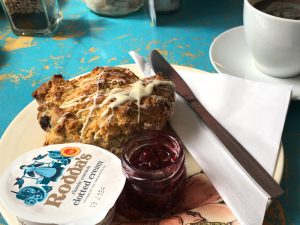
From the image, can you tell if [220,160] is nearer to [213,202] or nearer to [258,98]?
[213,202]

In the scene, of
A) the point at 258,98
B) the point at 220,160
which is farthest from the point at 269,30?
the point at 220,160

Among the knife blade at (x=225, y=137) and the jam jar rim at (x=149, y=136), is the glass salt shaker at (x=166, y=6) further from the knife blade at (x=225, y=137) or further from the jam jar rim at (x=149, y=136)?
the jam jar rim at (x=149, y=136)

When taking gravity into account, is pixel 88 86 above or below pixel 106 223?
above

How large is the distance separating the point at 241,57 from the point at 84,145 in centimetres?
57

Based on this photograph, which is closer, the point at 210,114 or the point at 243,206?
the point at 243,206

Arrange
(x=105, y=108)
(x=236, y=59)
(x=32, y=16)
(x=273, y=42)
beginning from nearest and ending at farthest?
(x=105, y=108) → (x=273, y=42) → (x=236, y=59) → (x=32, y=16)

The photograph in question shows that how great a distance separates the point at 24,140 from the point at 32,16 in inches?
24.2

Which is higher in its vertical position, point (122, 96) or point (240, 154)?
point (122, 96)

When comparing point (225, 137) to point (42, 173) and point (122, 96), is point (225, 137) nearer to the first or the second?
point (122, 96)

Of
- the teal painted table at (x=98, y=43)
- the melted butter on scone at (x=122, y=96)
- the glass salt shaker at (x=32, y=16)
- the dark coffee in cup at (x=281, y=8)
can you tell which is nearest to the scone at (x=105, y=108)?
the melted butter on scone at (x=122, y=96)

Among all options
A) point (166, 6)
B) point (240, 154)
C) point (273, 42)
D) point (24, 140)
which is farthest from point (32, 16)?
point (240, 154)

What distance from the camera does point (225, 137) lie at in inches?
31.3

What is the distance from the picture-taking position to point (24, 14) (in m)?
1.29

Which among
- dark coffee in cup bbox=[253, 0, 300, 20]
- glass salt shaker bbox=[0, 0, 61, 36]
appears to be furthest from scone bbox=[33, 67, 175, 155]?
glass salt shaker bbox=[0, 0, 61, 36]
